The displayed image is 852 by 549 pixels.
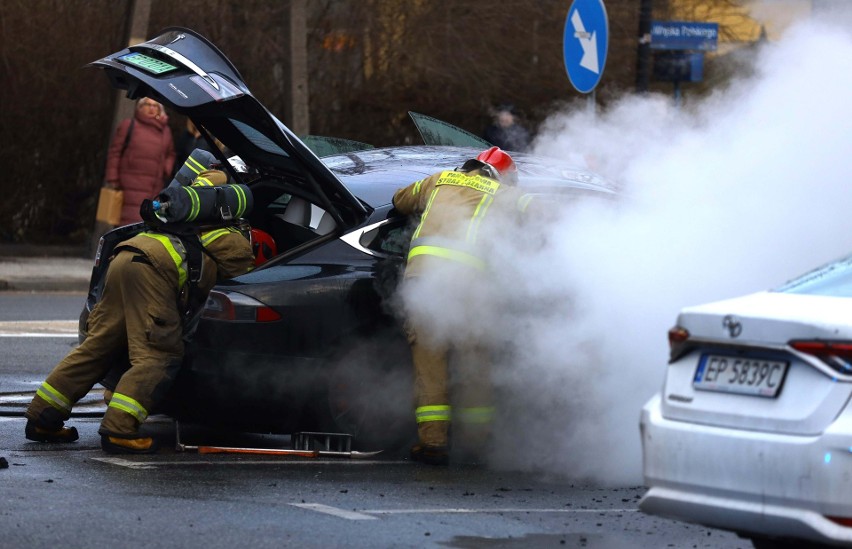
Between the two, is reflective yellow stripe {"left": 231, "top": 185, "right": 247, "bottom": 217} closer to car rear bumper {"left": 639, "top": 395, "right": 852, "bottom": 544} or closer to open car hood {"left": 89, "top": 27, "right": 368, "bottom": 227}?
open car hood {"left": 89, "top": 27, "right": 368, "bottom": 227}

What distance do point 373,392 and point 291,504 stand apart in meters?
1.35

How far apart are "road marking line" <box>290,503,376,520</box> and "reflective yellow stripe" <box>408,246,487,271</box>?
1494 millimetres

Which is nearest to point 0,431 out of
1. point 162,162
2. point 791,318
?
point 791,318

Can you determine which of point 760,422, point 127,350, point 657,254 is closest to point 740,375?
point 760,422

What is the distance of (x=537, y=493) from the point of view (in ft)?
22.5

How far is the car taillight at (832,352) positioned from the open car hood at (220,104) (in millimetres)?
3183

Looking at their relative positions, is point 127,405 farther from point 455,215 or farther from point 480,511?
point 480,511

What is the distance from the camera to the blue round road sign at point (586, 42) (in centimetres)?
1363

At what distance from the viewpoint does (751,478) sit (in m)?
4.83

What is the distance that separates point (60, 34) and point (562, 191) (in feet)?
37.9

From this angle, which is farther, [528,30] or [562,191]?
[528,30]

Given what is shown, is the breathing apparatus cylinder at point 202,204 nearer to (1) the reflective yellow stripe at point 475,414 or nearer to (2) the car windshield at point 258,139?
(2) the car windshield at point 258,139

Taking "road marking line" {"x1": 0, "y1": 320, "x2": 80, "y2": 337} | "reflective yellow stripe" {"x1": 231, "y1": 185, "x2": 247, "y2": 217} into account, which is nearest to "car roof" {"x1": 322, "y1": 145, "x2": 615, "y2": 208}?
"reflective yellow stripe" {"x1": 231, "y1": 185, "x2": 247, "y2": 217}

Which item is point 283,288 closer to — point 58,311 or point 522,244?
point 522,244
